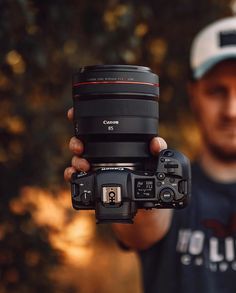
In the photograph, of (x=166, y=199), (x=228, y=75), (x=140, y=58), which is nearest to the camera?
(x=166, y=199)

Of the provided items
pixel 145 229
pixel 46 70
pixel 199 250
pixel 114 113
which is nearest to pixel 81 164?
pixel 114 113

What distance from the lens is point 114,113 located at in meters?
2.39

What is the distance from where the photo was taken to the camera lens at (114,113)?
2.38m

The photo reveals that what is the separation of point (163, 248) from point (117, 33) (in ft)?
Answer: 3.43

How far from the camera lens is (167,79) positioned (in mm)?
4652

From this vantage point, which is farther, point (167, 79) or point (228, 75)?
point (167, 79)

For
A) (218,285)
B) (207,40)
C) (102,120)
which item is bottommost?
(218,285)

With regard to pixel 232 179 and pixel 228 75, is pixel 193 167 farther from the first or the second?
pixel 228 75

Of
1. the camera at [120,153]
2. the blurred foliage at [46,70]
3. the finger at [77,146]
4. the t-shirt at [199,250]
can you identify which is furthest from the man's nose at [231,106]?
the finger at [77,146]

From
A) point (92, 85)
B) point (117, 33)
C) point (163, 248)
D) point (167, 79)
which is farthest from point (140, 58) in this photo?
point (92, 85)

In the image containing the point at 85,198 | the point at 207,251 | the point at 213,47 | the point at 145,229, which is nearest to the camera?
the point at 85,198

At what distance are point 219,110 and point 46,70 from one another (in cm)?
87

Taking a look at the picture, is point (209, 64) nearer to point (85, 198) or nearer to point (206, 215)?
point (206, 215)

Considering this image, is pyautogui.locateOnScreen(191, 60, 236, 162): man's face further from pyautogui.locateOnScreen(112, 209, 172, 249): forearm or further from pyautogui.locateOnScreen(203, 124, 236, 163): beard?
pyautogui.locateOnScreen(112, 209, 172, 249): forearm
